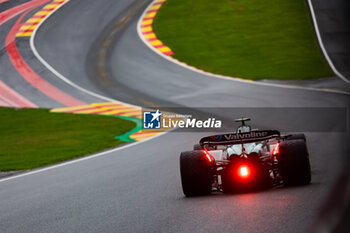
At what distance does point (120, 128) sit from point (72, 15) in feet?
72.7

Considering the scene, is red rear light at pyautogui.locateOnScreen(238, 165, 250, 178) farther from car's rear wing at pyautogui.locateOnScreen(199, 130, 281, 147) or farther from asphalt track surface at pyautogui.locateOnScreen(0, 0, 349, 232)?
car's rear wing at pyautogui.locateOnScreen(199, 130, 281, 147)

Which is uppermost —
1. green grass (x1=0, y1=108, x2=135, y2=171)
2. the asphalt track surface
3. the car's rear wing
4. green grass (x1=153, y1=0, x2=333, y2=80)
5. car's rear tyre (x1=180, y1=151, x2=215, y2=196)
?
green grass (x1=153, y1=0, x2=333, y2=80)

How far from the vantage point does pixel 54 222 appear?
6.42 metres

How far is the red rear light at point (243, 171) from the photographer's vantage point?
23.0ft

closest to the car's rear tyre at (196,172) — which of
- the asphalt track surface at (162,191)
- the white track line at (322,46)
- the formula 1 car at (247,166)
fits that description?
the formula 1 car at (247,166)

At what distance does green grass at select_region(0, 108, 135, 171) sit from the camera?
14.4 meters

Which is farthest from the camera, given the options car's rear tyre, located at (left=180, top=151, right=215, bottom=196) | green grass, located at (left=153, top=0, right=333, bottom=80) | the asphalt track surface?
green grass, located at (left=153, top=0, right=333, bottom=80)

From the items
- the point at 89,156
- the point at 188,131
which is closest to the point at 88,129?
the point at 188,131

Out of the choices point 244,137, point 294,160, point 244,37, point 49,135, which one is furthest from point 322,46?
point 294,160

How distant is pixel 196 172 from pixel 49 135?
12369 mm

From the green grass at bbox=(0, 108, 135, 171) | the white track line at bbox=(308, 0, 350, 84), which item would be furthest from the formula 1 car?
the white track line at bbox=(308, 0, 350, 84)

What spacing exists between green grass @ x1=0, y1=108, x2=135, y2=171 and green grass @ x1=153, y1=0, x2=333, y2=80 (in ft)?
33.6

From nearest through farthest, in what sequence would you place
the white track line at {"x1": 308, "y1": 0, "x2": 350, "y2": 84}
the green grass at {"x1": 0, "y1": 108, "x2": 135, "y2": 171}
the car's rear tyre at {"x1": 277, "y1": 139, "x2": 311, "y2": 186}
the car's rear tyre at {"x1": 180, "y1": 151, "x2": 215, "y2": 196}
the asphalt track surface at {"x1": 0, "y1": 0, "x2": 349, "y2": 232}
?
the asphalt track surface at {"x1": 0, "y1": 0, "x2": 349, "y2": 232} < the car's rear tyre at {"x1": 277, "y1": 139, "x2": 311, "y2": 186} < the car's rear tyre at {"x1": 180, "y1": 151, "x2": 215, "y2": 196} < the green grass at {"x1": 0, "y1": 108, "x2": 135, "y2": 171} < the white track line at {"x1": 308, "y1": 0, "x2": 350, "y2": 84}

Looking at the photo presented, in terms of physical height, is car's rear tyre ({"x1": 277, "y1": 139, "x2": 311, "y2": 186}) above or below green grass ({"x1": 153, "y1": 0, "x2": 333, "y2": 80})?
below
